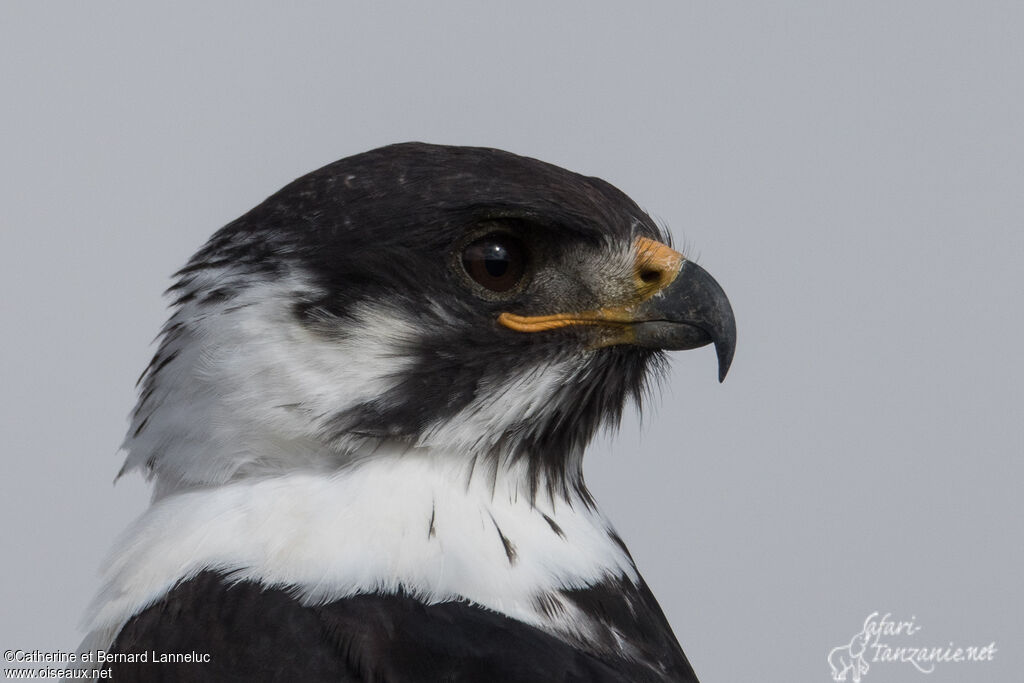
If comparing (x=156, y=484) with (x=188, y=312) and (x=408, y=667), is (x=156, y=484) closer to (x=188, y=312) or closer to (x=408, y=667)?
(x=188, y=312)

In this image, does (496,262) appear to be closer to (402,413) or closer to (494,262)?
(494,262)

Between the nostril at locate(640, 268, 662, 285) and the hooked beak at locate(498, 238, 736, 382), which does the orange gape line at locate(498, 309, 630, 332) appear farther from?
the nostril at locate(640, 268, 662, 285)

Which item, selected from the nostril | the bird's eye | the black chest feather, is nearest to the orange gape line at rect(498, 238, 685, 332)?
the nostril

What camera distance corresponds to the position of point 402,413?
353cm

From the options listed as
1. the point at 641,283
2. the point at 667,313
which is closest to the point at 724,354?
the point at 667,313

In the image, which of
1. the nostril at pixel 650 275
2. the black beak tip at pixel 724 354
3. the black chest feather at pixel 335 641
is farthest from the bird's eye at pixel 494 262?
the black chest feather at pixel 335 641

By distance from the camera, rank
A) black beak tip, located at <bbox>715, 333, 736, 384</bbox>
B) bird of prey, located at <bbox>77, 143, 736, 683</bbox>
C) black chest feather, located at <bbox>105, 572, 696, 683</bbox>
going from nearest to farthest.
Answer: black chest feather, located at <bbox>105, 572, 696, 683</bbox> < bird of prey, located at <bbox>77, 143, 736, 683</bbox> < black beak tip, located at <bbox>715, 333, 736, 384</bbox>

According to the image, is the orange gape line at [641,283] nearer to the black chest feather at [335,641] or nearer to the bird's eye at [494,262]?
the bird's eye at [494,262]

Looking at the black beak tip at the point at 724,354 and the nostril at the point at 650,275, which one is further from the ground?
the nostril at the point at 650,275

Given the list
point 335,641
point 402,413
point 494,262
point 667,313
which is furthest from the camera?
point 667,313

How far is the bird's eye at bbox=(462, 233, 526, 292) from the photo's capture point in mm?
3633

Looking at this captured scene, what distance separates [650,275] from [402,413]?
0.75m

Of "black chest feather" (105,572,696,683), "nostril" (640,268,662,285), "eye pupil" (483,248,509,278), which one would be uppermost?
"eye pupil" (483,248,509,278)

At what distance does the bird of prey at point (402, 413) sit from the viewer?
335 centimetres
